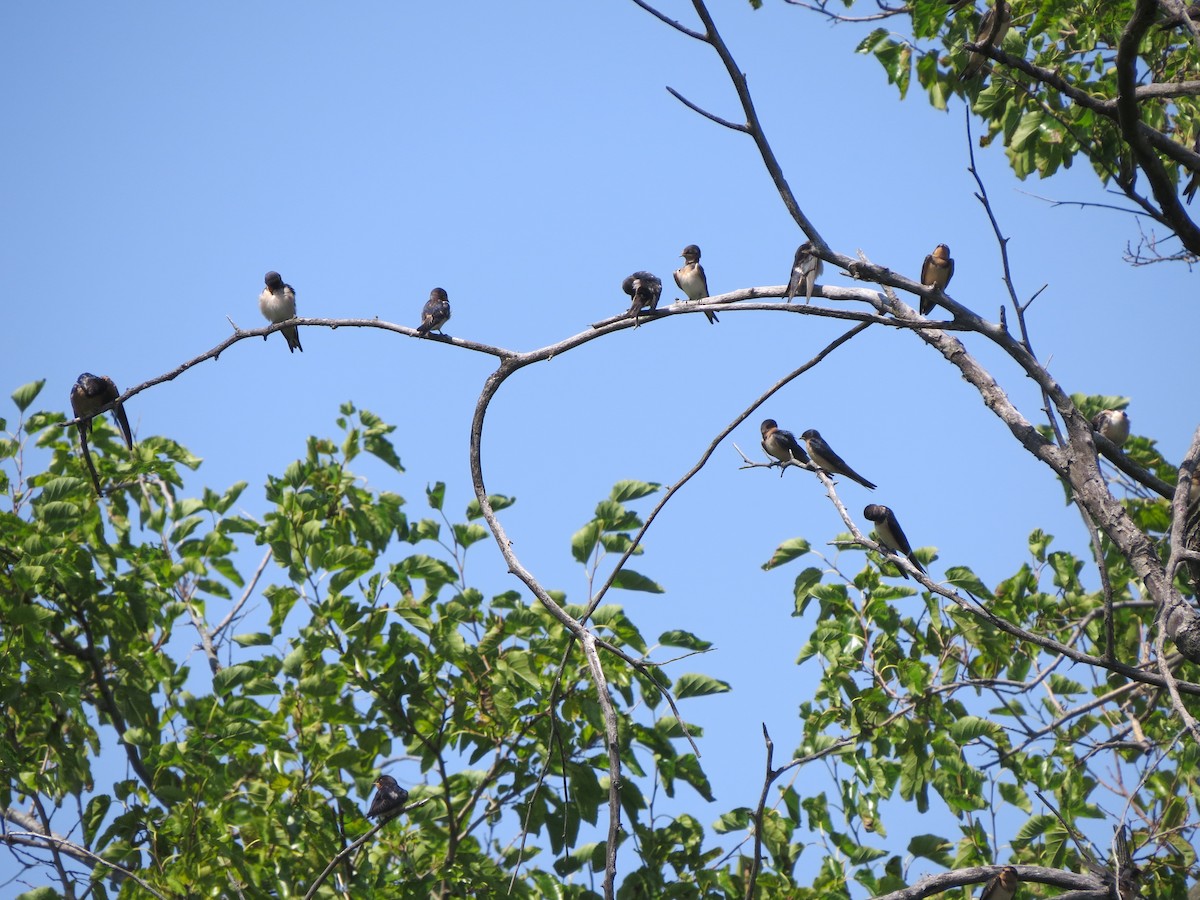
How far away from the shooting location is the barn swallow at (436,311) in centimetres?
917

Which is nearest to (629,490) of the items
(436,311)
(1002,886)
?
(1002,886)

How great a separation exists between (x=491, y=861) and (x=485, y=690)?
3.38 feet

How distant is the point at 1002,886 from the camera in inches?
225

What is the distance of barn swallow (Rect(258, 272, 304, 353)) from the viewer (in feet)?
34.3

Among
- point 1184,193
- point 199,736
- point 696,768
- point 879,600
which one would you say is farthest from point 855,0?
point 199,736

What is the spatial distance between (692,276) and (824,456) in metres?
1.96

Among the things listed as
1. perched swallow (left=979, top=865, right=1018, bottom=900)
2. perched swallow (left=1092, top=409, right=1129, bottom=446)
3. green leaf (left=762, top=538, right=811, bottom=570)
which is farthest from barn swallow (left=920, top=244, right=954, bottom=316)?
perched swallow (left=979, top=865, right=1018, bottom=900)

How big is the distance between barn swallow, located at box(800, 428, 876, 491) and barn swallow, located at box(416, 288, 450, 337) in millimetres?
3333

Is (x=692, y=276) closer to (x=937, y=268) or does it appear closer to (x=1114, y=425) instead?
(x=937, y=268)

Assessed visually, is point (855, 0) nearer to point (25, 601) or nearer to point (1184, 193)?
point (1184, 193)

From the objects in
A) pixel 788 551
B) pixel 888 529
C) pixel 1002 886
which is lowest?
pixel 1002 886

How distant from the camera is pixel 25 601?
782cm

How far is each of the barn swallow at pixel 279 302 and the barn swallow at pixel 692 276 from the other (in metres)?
3.40

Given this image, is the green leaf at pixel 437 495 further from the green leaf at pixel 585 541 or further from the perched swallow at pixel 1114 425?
the perched swallow at pixel 1114 425
